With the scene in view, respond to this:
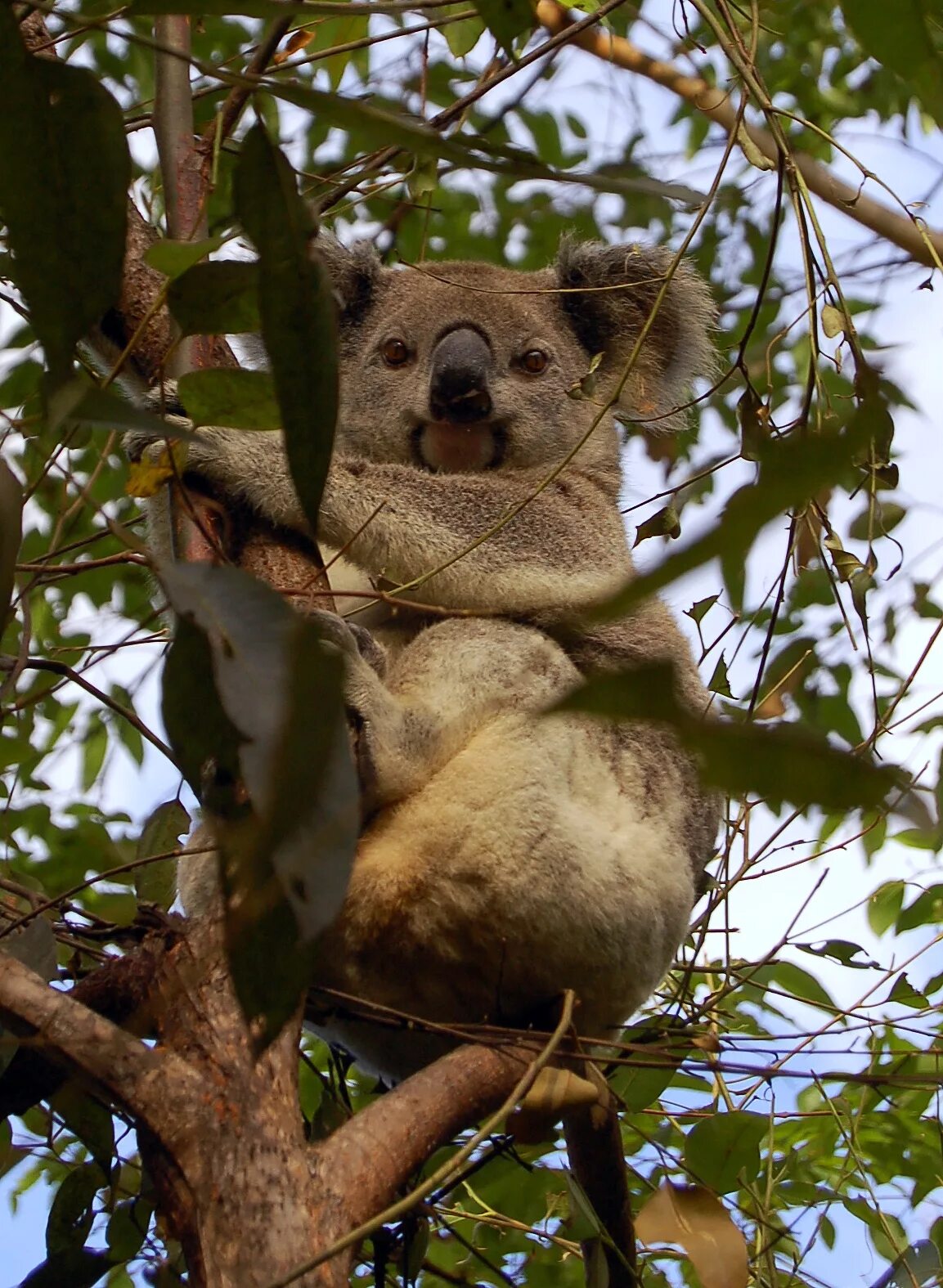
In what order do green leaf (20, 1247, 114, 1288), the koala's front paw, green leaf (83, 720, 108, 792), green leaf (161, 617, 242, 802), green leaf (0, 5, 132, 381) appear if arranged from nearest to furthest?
green leaf (0, 5, 132, 381) → green leaf (161, 617, 242, 802) → green leaf (20, 1247, 114, 1288) → the koala's front paw → green leaf (83, 720, 108, 792)

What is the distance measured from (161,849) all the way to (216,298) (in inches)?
45.6

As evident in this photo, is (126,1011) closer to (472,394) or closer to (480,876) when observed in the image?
(480,876)

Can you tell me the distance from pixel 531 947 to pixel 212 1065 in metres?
0.71

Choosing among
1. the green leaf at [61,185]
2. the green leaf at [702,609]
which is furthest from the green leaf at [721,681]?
the green leaf at [61,185]

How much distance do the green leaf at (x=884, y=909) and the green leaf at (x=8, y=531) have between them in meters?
2.25

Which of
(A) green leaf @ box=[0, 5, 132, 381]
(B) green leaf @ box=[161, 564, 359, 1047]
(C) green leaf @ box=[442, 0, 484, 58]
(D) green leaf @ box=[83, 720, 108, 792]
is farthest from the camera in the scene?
(D) green leaf @ box=[83, 720, 108, 792]

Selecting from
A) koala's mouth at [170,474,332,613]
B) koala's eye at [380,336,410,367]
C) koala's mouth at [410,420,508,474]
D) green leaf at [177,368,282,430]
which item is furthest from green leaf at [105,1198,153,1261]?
koala's eye at [380,336,410,367]

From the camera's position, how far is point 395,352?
3.12 m

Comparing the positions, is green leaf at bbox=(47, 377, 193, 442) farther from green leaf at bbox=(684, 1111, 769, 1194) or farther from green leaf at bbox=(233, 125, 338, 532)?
green leaf at bbox=(684, 1111, 769, 1194)

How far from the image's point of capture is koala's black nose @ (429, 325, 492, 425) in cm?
289

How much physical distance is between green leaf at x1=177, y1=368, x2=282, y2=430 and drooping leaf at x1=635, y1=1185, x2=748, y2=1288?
125cm

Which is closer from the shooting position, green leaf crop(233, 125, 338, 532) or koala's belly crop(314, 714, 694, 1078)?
green leaf crop(233, 125, 338, 532)

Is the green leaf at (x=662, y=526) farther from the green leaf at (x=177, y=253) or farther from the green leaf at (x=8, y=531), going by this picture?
the green leaf at (x=8, y=531)

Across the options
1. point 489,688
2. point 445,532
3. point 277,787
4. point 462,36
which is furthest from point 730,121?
point 277,787
